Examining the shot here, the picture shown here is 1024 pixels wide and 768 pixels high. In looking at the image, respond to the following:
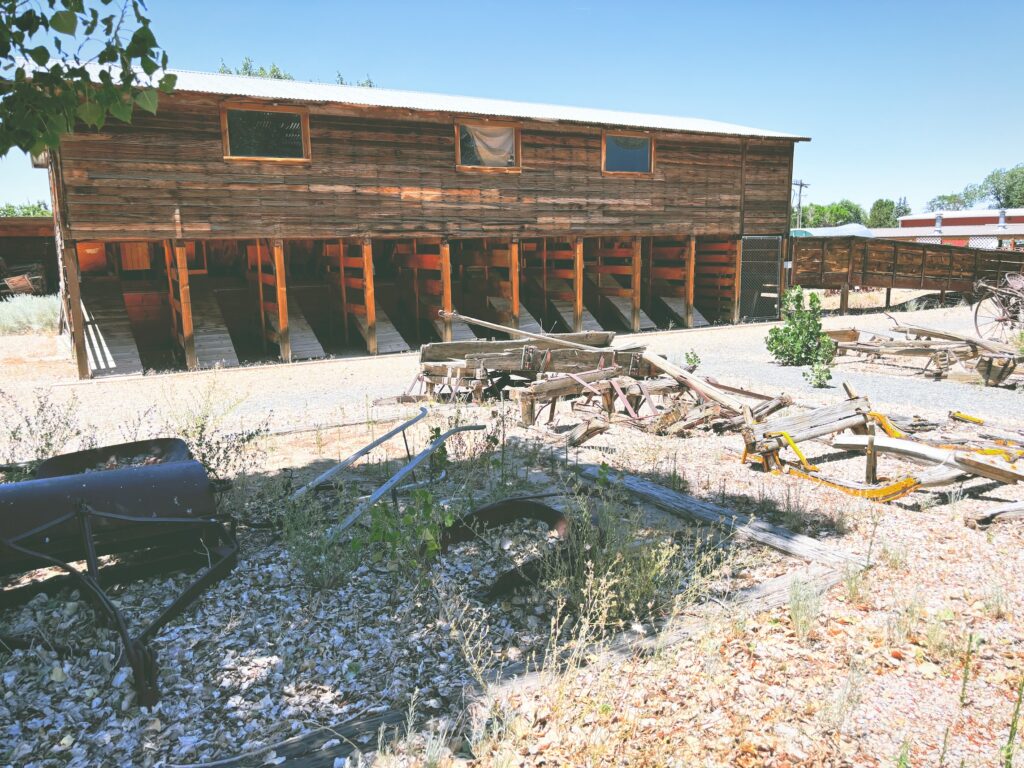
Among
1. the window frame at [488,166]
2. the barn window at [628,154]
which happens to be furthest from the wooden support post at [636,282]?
the window frame at [488,166]

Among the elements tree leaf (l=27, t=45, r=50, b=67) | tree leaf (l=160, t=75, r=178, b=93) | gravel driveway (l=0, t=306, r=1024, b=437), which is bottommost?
gravel driveway (l=0, t=306, r=1024, b=437)

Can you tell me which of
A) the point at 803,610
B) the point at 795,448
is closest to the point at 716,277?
the point at 795,448

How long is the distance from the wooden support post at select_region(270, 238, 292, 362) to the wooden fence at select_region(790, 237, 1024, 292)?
650 inches

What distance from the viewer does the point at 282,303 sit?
16328mm

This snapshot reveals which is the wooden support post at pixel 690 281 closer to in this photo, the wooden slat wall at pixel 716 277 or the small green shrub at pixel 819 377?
the wooden slat wall at pixel 716 277

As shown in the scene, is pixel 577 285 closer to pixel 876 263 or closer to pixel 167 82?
pixel 876 263

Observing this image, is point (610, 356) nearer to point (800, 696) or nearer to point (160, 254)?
point (800, 696)

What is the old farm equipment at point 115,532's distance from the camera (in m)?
3.94

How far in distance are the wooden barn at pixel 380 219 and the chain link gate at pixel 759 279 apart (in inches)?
3.1

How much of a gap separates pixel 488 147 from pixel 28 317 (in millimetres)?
14125

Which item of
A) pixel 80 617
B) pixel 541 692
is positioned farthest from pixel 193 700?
pixel 541 692

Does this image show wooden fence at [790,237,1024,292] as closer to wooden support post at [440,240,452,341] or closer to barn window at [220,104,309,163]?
wooden support post at [440,240,452,341]

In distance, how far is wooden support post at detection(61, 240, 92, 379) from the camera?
13766 millimetres

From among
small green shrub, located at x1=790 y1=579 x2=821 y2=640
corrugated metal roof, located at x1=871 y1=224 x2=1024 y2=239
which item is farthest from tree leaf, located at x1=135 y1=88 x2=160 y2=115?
corrugated metal roof, located at x1=871 y1=224 x2=1024 y2=239
